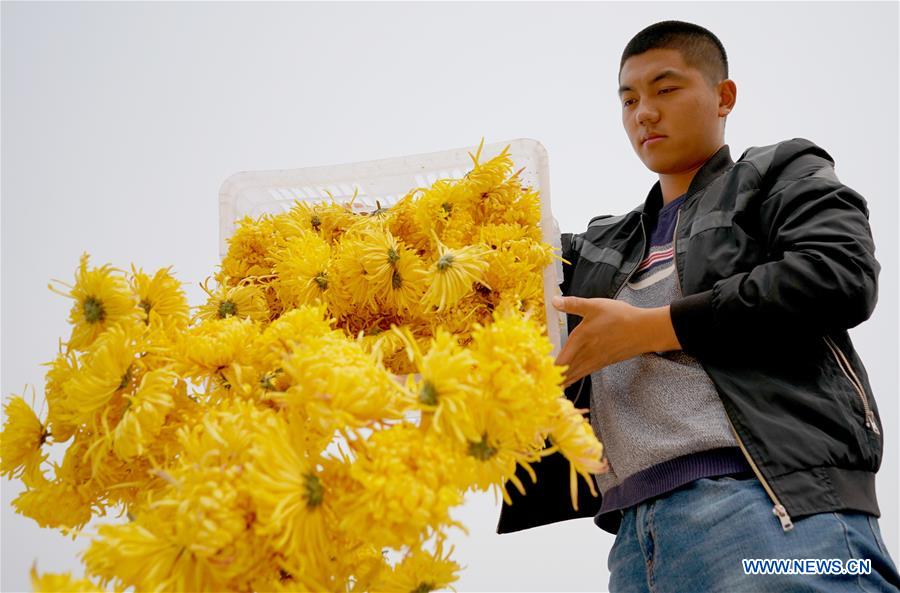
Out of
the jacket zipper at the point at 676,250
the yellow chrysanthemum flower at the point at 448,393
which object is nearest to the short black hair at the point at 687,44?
the jacket zipper at the point at 676,250

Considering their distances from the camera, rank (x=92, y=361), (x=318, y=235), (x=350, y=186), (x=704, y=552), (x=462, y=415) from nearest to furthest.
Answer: (x=462, y=415), (x=92, y=361), (x=704, y=552), (x=318, y=235), (x=350, y=186)

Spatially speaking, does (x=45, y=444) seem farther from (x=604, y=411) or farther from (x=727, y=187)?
(x=727, y=187)

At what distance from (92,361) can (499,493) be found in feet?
1.05

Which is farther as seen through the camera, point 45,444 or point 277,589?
point 45,444

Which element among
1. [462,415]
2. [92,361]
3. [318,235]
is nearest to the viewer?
[462,415]

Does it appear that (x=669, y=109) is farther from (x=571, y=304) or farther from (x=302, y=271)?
(x=302, y=271)

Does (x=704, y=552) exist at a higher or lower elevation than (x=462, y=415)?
lower

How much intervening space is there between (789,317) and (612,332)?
167 millimetres

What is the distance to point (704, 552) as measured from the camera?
65 cm

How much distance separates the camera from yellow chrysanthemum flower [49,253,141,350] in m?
0.51

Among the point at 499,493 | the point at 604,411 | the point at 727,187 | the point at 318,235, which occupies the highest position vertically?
the point at 318,235

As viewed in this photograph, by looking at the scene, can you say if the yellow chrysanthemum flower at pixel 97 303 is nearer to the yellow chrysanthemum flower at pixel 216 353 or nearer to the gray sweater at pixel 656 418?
the yellow chrysanthemum flower at pixel 216 353

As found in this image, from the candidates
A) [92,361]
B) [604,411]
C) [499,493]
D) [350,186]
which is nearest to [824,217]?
[604,411]

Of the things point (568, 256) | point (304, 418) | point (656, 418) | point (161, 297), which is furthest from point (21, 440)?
point (568, 256)
